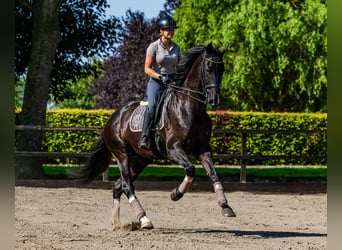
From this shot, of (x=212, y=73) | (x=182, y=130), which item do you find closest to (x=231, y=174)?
(x=182, y=130)

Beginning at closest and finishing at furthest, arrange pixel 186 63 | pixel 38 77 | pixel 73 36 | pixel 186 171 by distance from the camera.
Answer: pixel 186 171, pixel 186 63, pixel 38 77, pixel 73 36

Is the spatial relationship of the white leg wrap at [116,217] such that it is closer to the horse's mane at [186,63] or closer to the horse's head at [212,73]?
the horse's mane at [186,63]

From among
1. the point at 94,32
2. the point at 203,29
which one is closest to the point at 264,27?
the point at 203,29

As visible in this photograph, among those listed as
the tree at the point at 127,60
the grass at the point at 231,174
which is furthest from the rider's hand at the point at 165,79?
the tree at the point at 127,60

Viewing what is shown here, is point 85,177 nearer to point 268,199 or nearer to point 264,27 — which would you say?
point 268,199

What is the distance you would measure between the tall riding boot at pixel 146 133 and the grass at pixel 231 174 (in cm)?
1035

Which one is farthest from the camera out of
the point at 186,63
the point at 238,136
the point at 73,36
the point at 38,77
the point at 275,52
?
the point at 275,52

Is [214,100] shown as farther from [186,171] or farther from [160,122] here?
[160,122]

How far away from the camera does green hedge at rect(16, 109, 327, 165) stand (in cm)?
2434

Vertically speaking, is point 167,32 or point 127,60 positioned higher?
point 127,60

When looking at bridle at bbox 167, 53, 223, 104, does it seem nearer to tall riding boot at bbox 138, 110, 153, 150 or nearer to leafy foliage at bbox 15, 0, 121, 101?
tall riding boot at bbox 138, 110, 153, 150

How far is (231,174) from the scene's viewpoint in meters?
20.9

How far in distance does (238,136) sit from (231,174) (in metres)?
3.55

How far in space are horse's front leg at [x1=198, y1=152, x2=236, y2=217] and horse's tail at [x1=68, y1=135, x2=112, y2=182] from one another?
81.8 inches
